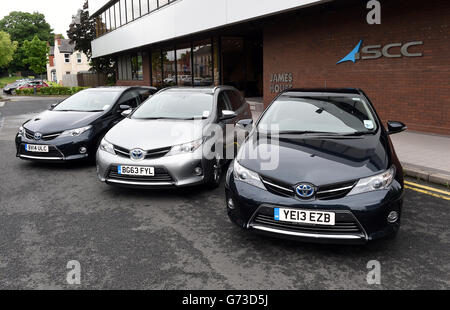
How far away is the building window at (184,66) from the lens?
20.9 meters

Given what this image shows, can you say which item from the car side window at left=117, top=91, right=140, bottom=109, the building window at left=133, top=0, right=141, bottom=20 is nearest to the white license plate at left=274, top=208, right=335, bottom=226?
the car side window at left=117, top=91, right=140, bottom=109

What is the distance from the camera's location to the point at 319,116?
4887mm

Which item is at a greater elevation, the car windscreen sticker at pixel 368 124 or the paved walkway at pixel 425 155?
the car windscreen sticker at pixel 368 124

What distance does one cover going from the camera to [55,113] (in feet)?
25.6

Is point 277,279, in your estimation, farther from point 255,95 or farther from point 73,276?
point 255,95

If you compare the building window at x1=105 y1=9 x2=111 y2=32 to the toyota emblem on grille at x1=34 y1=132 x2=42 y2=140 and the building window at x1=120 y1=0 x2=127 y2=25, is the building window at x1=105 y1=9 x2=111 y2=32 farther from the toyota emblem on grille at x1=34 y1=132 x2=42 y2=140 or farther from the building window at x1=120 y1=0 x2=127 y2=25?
the toyota emblem on grille at x1=34 y1=132 x2=42 y2=140

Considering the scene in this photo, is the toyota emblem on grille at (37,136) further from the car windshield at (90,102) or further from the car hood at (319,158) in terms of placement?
the car hood at (319,158)

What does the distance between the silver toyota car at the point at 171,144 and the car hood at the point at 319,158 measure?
3.59ft

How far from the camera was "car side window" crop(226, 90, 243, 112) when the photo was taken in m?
7.31

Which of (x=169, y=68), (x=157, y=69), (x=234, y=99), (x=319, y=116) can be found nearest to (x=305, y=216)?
(x=319, y=116)

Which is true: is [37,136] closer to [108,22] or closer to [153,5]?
[153,5]

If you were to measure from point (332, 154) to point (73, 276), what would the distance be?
104 inches

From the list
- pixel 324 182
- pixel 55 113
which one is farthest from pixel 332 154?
pixel 55 113

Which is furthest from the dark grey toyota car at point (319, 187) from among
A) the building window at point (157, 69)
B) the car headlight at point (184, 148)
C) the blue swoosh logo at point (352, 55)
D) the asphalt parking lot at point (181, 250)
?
the building window at point (157, 69)
